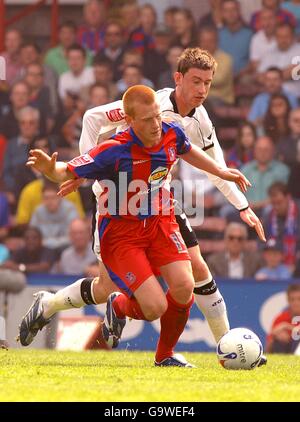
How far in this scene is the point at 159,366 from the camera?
8.87 metres

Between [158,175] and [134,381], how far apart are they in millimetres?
1602

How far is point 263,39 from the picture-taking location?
54.4ft

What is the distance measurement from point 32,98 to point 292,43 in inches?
152

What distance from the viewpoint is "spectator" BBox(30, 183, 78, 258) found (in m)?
15.8

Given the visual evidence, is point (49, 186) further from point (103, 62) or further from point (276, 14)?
point (276, 14)

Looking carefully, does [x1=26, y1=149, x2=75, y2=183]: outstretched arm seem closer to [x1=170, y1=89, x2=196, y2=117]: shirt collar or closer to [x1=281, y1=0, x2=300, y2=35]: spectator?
[x1=170, y1=89, x2=196, y2=117]: shirt collar

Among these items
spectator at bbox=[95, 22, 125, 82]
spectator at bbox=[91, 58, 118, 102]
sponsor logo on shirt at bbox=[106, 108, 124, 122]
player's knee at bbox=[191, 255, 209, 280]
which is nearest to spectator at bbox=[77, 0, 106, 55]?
spectator at bbox=[95, 22, 125, 82]

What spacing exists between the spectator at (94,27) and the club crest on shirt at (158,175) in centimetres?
945

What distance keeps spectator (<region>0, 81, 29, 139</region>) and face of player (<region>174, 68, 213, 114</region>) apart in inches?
334

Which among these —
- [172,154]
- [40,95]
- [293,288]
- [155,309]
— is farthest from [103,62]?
[155,309]

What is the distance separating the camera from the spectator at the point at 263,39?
54.1ft

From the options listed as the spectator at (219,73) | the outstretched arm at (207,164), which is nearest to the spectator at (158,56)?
the spectator at (219,73)
